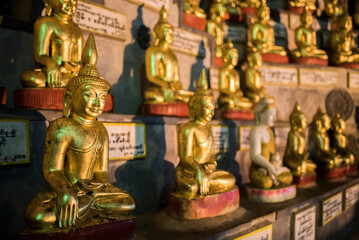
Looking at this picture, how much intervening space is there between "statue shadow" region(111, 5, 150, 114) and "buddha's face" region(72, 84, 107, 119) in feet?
5.29

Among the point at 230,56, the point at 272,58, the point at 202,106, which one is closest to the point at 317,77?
the point at 272,58

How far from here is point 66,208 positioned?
153cm

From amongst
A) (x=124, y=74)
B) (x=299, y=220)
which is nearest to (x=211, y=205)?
(x=299, y=220)

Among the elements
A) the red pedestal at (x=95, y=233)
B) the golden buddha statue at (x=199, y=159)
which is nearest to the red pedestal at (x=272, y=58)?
the golden buddha statue at (x=199, y=159)

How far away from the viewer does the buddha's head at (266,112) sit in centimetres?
301

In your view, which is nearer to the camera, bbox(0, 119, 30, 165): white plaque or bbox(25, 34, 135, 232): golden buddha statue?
bbox(25, 34, 135, 232): golden buddha statue

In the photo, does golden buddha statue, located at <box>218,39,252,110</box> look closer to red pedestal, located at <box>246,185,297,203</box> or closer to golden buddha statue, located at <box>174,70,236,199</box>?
red pedestal, located at <box>246,185,297,203</box>

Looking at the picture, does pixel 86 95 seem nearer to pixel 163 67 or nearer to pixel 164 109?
pixel 164 109

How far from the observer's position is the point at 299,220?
2744 millimetres

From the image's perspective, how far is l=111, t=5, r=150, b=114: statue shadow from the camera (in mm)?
3490

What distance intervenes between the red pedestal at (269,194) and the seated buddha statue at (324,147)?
1.48 metres

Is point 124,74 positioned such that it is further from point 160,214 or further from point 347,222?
point 347,222

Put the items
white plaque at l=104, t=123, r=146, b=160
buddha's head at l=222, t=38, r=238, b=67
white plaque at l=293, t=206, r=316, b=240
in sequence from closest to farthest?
white plaque at l=104, t=123, r=146, b=160
white plaque at l=293, t=206, r=316, b=240
buddha's head at l=222, t=38, r=238, b=67

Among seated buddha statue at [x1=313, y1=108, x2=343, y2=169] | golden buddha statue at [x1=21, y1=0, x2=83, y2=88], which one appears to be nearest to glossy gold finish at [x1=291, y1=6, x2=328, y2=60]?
seated buddha statue at [x1=313, y1=108, x2=343, y2=169]
